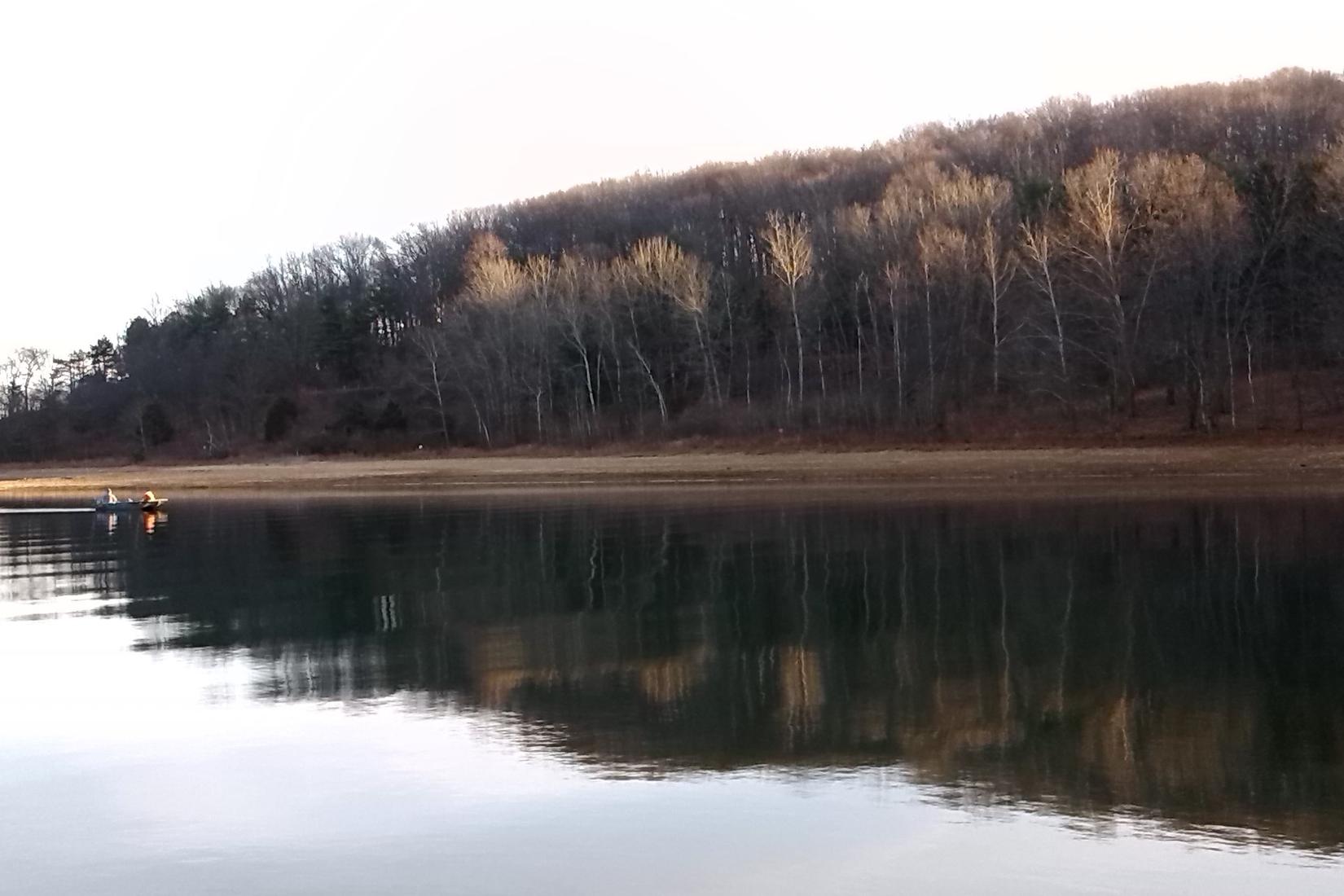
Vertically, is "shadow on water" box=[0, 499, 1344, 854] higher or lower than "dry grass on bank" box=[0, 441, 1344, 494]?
lower

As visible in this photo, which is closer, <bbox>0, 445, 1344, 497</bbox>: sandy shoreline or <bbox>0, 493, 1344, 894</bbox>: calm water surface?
<bbox>0, 493, 1344, 894</bbox>: calm water surface

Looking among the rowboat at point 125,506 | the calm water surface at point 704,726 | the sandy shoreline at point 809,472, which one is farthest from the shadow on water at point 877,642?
A: the rowboat at point 125,506

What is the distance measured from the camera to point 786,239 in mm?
78250

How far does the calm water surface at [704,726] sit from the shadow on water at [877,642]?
0.22ft

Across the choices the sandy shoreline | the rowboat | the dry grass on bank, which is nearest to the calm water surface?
the sandy shoreline

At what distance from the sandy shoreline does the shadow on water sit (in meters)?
11.8

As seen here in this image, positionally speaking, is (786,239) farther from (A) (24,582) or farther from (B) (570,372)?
(A) (24,582)

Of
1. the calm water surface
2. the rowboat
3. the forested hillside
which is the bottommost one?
A: the calm water surface

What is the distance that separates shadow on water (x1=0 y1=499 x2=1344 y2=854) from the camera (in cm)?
1140

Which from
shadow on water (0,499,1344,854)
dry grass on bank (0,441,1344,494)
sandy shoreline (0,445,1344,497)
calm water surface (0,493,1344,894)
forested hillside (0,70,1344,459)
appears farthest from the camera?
forested hillside (0,70,1344,459)

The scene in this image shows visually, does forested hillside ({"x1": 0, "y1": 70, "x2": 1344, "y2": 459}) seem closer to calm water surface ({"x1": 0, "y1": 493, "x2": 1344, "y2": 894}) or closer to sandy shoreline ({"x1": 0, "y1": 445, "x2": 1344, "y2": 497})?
sandy shoreline ({"x1": 0, "y1": 445, "x2": 1344, "y2": 497})

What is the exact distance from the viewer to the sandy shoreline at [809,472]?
4556 cm

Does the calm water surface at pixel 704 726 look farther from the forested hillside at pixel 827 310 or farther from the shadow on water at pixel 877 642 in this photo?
the forested hillside at pixel 827 310

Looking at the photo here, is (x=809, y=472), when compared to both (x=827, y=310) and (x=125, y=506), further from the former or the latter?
(x=827, y=310)
